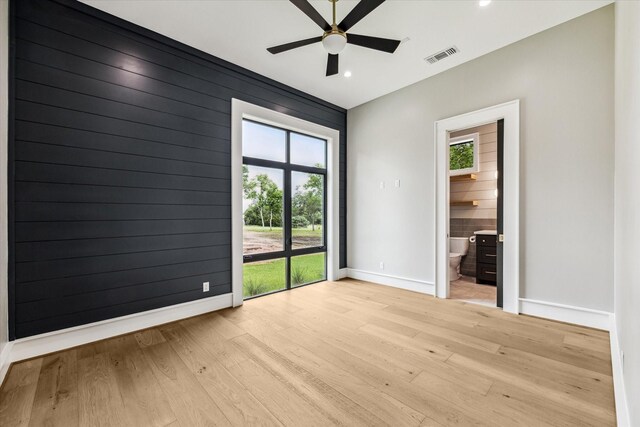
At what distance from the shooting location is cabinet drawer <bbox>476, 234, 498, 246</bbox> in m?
4.40

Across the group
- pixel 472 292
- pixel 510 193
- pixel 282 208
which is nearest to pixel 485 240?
pixel 472 292

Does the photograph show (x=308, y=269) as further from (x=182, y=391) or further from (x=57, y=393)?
(x=57, y=393)

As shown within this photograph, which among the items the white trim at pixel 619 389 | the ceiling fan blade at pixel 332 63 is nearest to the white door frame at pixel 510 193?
the white trim at pixel 619 389

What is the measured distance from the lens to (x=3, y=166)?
2064 mm

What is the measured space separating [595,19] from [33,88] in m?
5.31

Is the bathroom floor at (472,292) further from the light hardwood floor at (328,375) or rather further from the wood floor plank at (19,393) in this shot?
the wood floor plank at (19,393)

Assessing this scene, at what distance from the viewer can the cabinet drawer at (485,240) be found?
4402 millimetres

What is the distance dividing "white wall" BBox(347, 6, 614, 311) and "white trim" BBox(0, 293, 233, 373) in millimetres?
3094

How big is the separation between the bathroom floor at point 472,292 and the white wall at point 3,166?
15.4 feet

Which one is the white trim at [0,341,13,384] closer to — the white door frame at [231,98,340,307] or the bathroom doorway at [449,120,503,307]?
the white door frame at [231,98,340,307]


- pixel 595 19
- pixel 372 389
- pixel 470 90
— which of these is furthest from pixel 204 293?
pixel 595 19

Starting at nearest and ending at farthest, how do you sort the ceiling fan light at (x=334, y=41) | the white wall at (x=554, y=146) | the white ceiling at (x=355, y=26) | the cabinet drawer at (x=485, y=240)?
the ceiling fan light at (x=334, y=41), the white ceiling at (x=355, y=26), the white wall at (x=554, y=146), the cabinet drawer at (x=485, y=240)

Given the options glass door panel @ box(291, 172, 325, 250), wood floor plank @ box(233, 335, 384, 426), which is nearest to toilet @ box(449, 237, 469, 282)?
glass door panel @ box(291, 172, 325, 250)

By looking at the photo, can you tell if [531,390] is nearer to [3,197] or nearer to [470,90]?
[470,90]
